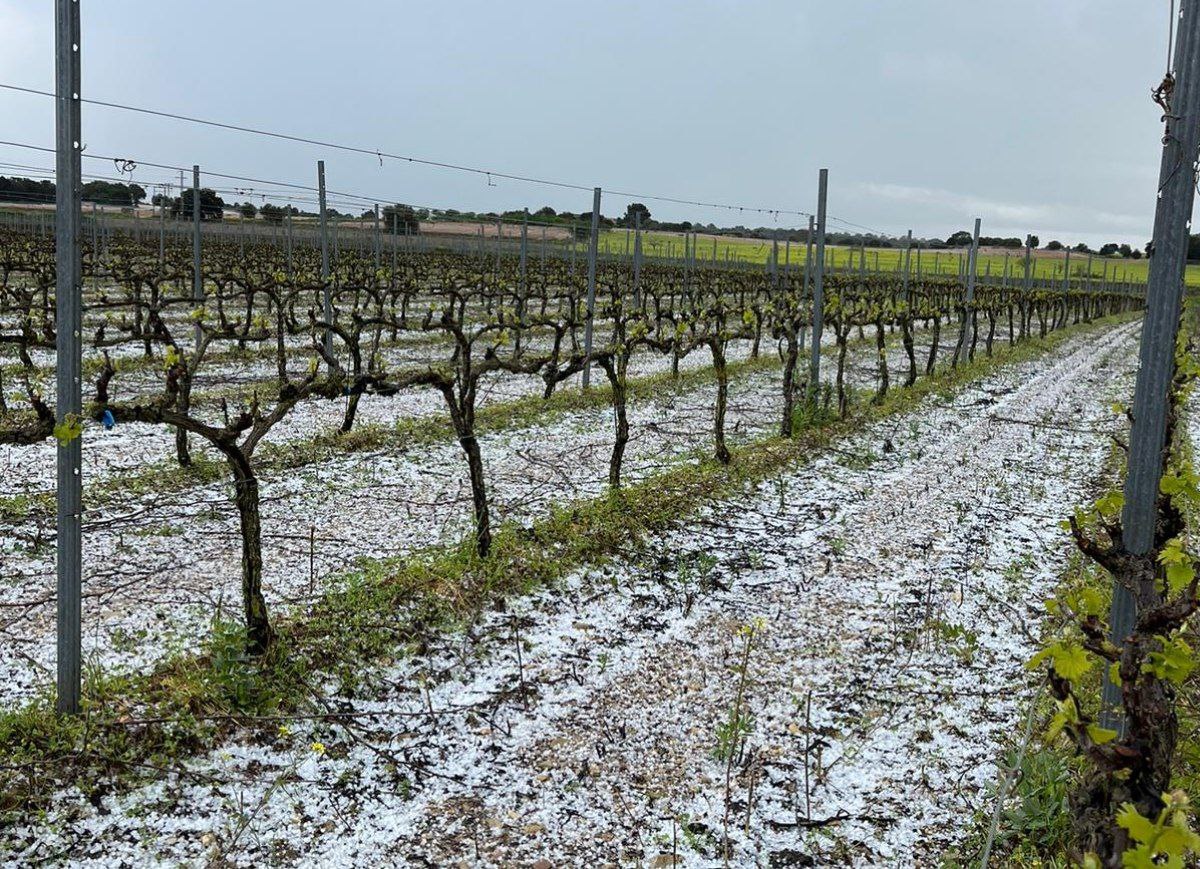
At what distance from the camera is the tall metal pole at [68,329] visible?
3.53m

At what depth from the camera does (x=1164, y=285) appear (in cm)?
273

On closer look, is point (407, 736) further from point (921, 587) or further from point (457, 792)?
point (921, 587)

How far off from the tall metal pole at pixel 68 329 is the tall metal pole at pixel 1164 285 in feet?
12.2

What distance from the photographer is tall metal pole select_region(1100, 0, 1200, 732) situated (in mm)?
2666

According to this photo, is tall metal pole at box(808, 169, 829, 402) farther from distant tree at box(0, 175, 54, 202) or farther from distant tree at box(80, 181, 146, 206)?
distant tree at box(0, 175, 54, 202)

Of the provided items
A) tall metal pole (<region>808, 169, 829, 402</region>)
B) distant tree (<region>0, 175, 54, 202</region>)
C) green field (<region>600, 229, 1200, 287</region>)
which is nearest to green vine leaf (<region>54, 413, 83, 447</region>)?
tall metal pole (<region>808, 169, 829, 402</region>)

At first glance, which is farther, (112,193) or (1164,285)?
(112,193)

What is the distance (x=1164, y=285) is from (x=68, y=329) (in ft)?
12.8

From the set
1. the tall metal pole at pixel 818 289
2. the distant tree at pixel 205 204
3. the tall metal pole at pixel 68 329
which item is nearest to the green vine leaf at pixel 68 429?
the tall metal pole at pixel 68 329

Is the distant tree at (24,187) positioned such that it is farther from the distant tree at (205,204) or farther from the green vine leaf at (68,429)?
the green vine leaf at (68,429)

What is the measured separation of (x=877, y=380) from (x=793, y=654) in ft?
40.7

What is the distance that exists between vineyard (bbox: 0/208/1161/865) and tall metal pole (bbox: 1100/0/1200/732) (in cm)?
156

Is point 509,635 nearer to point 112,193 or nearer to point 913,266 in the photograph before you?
point 112,193

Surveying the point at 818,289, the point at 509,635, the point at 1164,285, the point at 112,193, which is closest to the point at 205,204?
the point at 112,193
